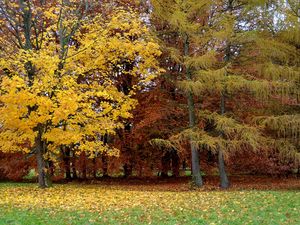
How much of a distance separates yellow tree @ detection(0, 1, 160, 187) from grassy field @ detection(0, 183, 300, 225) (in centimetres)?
269

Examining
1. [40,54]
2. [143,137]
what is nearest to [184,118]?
[143,137]

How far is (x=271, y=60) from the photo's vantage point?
16031 millimetres

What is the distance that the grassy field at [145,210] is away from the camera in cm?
855

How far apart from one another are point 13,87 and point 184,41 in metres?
8.08

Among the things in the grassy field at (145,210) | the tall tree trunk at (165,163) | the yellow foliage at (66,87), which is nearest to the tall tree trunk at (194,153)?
the yellow foliage at (66,87)

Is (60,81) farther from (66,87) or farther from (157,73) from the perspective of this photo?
(157,73)

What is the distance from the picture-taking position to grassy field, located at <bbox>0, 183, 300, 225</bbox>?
337 inches

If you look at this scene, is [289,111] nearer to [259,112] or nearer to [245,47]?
[259,112]

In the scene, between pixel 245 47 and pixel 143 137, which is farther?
pixel 143 137

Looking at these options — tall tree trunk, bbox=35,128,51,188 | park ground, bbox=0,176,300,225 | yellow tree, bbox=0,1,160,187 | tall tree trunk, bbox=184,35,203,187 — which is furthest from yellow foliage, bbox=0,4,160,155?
park ground, bbox=0,176,300,225

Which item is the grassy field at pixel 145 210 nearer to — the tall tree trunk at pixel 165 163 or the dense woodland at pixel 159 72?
the dense woodland at pixel 159 72

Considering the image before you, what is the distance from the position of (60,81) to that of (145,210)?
647 cm

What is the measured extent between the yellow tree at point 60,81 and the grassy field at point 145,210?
269 cm

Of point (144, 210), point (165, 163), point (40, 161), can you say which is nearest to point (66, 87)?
point (40, 161)
